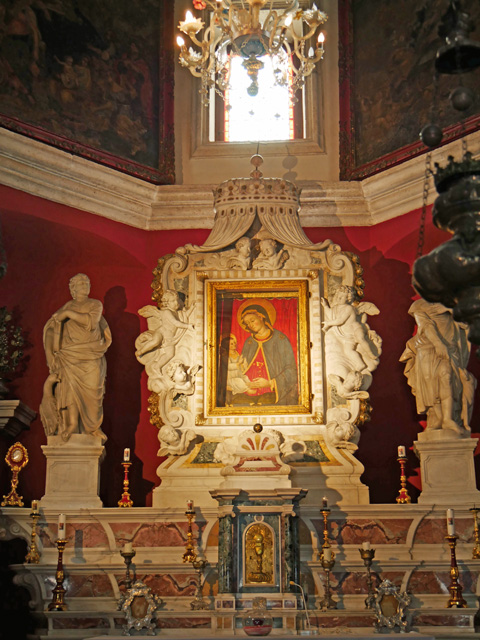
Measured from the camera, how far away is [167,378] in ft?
31.1

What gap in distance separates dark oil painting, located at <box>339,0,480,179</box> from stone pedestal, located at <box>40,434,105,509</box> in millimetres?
4330

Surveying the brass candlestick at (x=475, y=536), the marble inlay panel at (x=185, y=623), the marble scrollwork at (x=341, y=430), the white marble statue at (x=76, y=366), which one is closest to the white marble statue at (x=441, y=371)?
the marble scrollwork at (x=341, y=430)

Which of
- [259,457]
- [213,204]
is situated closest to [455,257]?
[259,457]

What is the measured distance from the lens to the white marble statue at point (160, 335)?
9.54 meters

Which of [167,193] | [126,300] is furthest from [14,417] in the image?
[167,193]

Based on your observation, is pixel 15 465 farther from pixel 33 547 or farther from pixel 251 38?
pixel 251 38

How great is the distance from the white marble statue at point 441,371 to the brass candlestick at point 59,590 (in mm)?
3448

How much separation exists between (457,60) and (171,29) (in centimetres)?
795

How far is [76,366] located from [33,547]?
1.73 m

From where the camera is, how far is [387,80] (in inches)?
433

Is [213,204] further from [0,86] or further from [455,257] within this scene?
[455,257]

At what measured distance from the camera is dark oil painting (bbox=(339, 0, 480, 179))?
10484 millimetres

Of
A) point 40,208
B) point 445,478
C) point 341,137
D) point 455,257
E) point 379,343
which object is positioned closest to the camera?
point 455,257

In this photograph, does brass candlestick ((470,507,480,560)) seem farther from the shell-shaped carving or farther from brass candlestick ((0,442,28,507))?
brass candlestick ((0,442,28,507))
